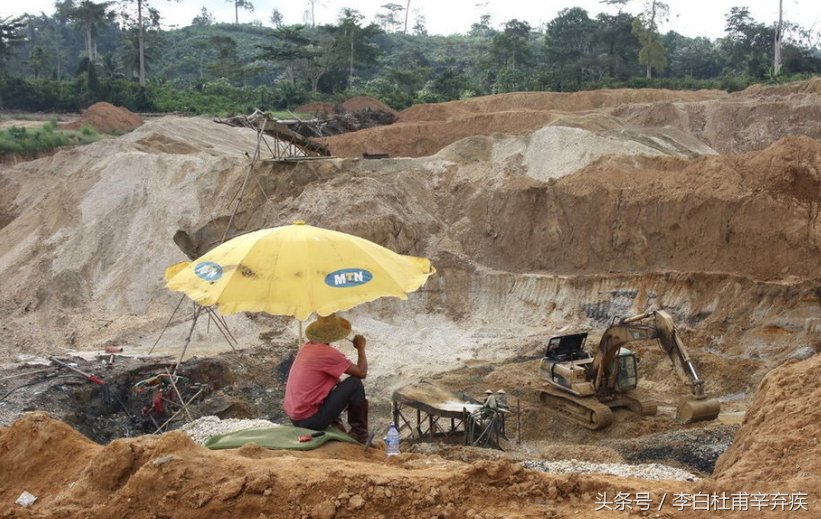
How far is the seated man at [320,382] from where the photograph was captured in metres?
7.29

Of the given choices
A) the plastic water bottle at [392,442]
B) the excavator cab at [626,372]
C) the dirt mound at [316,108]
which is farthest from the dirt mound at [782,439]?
the dirt mound at [316,108]

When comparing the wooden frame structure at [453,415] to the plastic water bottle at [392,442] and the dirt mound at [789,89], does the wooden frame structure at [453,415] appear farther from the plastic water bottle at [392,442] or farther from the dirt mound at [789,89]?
the dirt mound at [789,89]

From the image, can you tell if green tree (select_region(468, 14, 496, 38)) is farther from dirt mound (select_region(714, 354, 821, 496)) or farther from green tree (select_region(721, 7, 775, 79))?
dirt mound (select_region(714, 354, 821, 496))

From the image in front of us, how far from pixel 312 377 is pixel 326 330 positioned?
0.43 m

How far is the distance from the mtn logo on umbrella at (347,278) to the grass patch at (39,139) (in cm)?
2756

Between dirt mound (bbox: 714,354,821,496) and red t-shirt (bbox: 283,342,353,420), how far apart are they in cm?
327

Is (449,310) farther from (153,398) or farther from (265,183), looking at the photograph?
(153,398)

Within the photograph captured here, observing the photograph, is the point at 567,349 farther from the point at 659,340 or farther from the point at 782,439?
the point at 782,439

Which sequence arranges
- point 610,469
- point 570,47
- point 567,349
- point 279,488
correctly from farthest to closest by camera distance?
point 570,47
point 567,349
point 610,469
point 279,488

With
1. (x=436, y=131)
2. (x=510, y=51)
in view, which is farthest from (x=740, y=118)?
(x=510, y=51)

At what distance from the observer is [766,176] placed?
19312 mm

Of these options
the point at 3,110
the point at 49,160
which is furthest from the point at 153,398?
the point at 3,110

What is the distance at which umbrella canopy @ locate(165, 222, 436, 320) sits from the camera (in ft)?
23.5

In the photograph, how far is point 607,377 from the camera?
547 inches
